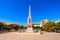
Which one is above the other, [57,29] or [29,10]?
[29,10]

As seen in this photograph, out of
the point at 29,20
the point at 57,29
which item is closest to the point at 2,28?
the point at 29,20

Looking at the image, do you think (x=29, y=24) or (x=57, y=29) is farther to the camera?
(x=57, y=29)

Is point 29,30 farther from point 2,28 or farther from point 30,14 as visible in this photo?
point 2,28

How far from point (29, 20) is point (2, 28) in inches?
848

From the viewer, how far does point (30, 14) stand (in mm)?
38750

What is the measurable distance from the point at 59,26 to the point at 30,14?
58.7ft

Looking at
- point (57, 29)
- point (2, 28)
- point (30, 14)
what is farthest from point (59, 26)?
point (2, 28)

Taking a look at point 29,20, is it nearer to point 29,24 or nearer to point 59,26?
point 29,24

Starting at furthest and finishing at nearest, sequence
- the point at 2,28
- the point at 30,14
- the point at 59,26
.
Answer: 1. the point at 2,28
2. the point at 59,26
3. the point at 30,14

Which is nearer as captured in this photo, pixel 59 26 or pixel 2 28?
pixel 59 26

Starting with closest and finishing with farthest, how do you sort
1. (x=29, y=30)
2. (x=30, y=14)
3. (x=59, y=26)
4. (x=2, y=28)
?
1. (x=29, y=30)
2. (x=30, y=14)
3. (x=59, y=26)
4. (x=2, y=28)

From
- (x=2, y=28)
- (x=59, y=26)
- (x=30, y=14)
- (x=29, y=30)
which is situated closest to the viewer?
(x=29, y=30)

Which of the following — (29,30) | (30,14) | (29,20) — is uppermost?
(30,14)

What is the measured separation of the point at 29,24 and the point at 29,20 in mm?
1635
